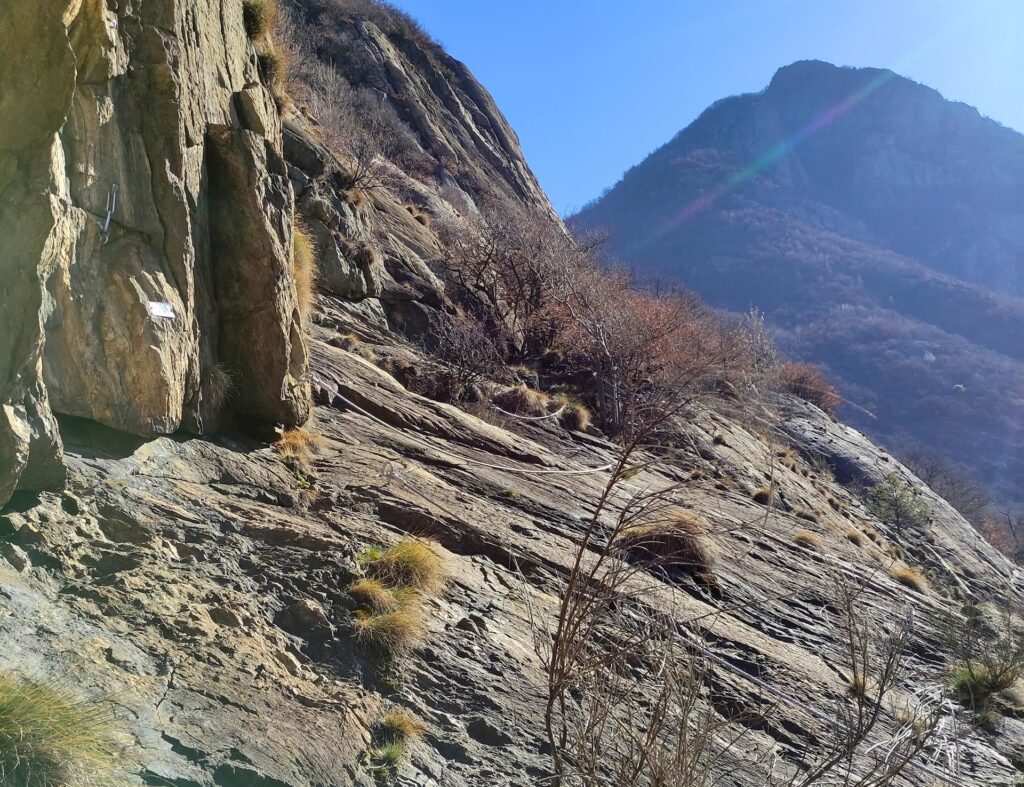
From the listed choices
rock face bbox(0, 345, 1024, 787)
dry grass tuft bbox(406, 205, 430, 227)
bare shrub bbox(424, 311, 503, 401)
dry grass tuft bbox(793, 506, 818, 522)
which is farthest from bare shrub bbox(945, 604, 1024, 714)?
dry grass tuft bbox(406, 205, 430, 227)

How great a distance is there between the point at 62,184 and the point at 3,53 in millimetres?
681

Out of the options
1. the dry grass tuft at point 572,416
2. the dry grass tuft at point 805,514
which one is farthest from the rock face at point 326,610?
the dry grass tuft at point 805,514

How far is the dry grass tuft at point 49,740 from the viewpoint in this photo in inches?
93.2

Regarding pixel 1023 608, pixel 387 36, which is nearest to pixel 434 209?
pixel 387 36

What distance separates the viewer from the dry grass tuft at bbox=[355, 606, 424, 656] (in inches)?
169

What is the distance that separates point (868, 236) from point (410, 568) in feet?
478

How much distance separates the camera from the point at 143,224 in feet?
15.3

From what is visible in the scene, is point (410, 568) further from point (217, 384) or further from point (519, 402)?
point (519, 402)

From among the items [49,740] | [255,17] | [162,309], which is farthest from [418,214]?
[49,740]

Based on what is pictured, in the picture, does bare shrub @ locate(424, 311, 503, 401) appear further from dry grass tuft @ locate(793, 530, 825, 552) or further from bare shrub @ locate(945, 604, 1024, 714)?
bare shrub @ locate(945, 604, 1024, 714)

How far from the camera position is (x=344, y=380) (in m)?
8.69

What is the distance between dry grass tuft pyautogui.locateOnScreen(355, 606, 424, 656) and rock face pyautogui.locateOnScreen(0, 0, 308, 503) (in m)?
1.79

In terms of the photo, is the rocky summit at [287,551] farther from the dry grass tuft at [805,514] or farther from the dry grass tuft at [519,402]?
the dry grass tuft at [805,514]

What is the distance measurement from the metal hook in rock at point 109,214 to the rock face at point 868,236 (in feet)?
189
